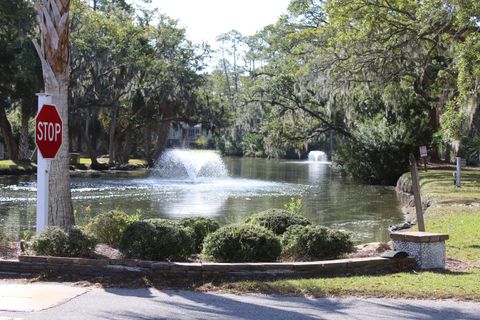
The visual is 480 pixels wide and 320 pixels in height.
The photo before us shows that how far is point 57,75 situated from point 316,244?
15.8ft

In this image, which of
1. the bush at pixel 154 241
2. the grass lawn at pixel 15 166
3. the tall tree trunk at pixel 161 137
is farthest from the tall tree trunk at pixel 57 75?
the tall tree trunk at pixel 161 137

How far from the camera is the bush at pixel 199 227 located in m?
9.57

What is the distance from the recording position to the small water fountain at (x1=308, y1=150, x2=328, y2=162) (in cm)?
7414

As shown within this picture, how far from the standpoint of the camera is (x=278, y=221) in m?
10.2

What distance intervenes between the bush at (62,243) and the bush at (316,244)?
2.88 m

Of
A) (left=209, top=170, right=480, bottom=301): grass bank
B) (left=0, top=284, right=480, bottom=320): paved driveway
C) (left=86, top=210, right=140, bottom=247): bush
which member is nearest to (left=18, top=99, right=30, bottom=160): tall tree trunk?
(left=86, top=210, right=140, bottom=247): bush

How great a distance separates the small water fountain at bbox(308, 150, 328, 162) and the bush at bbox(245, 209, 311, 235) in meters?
64.1

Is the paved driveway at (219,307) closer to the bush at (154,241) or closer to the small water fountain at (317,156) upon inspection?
the bush at (154,241)

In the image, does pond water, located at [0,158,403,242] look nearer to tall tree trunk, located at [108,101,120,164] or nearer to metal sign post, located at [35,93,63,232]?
metal sign post, located at [35,93,63,232]

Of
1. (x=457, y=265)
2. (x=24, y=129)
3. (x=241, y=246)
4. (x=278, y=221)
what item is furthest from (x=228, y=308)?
(x=24, y=129)

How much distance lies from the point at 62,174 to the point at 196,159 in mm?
32502

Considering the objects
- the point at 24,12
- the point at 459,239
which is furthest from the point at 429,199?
the point at 24,12

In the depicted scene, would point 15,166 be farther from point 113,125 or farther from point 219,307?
point 219,307

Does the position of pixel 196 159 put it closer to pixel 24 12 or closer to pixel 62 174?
pixel 24 12
